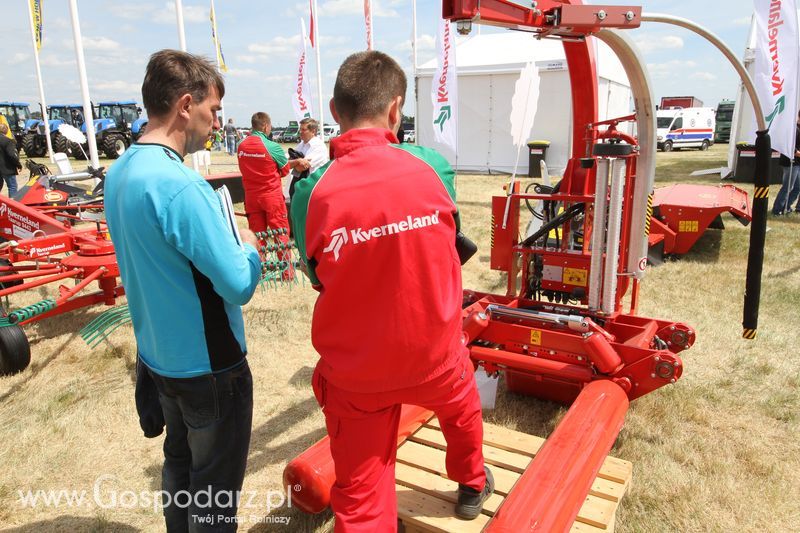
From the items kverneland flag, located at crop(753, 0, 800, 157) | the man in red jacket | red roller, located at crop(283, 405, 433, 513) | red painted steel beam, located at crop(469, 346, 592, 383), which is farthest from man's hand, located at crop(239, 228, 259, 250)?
kverneland flag, located at crop(753, 0, 800, 157)

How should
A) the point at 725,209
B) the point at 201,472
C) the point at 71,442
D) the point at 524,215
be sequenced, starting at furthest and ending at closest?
the point at 524,215 → the point at 725,209 → the point at 71,442 → the point at 201,472

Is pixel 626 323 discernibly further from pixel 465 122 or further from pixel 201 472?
pixel 465 122

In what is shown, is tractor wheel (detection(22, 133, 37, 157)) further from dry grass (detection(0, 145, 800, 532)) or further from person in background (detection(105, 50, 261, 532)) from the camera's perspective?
person in background (detection(105, 50, 261, 532))

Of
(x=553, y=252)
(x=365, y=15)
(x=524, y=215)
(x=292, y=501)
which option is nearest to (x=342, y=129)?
(x=292, y=501)

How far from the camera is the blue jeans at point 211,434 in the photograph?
6.28 feet

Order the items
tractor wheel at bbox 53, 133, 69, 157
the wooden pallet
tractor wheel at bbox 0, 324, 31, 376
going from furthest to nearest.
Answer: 1. tractor wheel at bbox 53, 133, 69, 157
2. tractor wheel at bbox 0, 324, 31, 376
3. the wooden pallet

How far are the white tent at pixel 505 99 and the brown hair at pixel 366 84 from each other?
1500 cm

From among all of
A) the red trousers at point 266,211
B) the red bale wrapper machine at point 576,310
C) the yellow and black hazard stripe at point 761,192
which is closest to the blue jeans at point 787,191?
the red bale wrapper machine at point 576,310

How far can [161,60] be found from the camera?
1.79 metres

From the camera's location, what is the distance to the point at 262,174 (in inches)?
261

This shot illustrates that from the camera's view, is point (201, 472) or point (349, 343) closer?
point (349, 343)

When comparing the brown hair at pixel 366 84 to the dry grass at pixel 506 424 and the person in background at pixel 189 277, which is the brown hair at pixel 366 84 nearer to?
the person in background at pixel 189 277

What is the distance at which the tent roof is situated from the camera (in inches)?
645

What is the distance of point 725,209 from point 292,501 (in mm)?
6855
